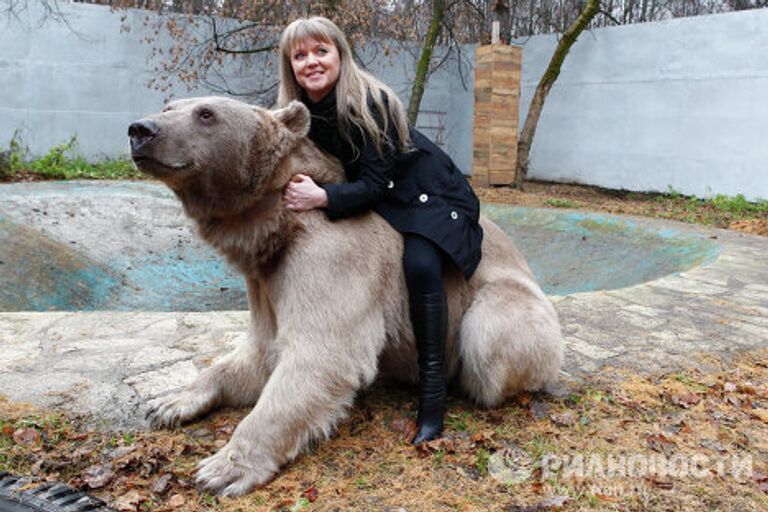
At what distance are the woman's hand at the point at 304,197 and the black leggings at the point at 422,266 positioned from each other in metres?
0.41

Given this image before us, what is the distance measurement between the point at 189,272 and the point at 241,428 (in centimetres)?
571

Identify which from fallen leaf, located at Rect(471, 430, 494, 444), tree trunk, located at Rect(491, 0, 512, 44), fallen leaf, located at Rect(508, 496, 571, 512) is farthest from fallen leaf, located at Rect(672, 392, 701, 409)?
tree trunk, located at Rect(491, 0, 512, 44)

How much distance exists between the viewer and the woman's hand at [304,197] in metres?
2.63

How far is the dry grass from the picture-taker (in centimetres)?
234

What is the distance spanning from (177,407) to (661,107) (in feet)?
36.2

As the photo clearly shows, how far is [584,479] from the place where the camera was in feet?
8.11

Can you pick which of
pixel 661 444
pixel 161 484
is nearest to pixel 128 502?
pixel 161 484

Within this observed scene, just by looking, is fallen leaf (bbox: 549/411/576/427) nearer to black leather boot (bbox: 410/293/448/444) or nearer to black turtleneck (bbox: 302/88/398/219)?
black leather boot (bbox: 410/293/448/444)

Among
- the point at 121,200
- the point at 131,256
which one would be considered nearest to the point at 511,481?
the point at 131,256

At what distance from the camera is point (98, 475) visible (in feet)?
7.97

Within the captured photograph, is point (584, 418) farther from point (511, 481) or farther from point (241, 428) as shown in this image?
point (241, 428)

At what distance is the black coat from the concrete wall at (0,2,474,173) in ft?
33.3

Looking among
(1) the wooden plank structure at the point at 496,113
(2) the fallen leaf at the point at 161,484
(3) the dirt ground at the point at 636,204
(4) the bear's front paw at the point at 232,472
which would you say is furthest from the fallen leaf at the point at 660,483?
(1) the wooden plank structure at the point at 496,113

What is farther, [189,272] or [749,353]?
[189,272]
